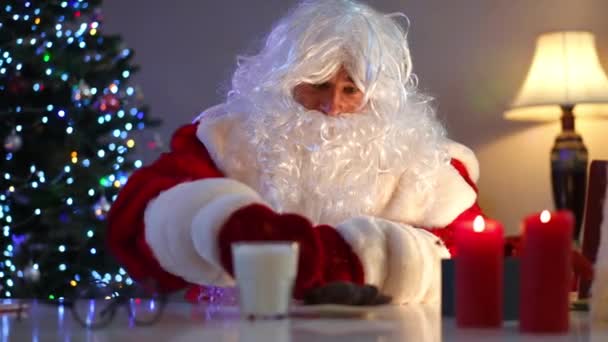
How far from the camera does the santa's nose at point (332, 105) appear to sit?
99.0 inches

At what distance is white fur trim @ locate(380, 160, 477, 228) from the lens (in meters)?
2.46

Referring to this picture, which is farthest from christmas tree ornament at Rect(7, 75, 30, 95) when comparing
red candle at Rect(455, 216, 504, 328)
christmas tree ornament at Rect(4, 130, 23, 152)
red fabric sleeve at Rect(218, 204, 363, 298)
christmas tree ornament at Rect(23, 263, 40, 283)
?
red candle at Rect(455, 216, 504, 328)

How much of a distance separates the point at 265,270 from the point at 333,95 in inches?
56.9

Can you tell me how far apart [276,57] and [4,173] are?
115cm

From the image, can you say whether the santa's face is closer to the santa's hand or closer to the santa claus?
the santa claus

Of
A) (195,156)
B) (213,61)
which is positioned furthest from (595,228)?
(213,61)

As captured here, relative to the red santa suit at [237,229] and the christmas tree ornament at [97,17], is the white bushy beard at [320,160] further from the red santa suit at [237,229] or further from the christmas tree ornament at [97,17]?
the christmas tree ornament at [97,17]

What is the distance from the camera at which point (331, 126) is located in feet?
8.19

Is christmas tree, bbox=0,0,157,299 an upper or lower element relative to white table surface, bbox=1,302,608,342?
upper

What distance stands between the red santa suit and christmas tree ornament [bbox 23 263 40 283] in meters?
0.97

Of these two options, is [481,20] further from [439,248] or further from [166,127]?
[439,248]

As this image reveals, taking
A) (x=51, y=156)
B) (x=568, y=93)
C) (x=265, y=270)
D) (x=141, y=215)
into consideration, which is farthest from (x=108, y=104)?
(x=265, y=270)

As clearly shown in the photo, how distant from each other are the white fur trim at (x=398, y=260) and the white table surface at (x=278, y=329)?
0.34 m

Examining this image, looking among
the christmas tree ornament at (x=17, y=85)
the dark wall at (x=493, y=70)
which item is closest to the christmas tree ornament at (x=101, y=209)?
the christmas tree ornament at (x=17, y=85)
